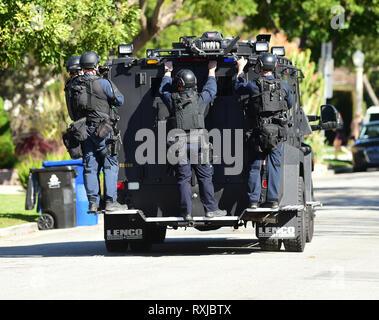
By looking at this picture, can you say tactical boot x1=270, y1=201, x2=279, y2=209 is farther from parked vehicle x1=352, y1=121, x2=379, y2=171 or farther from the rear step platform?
parked vehicle x1=352, y1=121, x2=379, y2=171

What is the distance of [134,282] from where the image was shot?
1009 centimetres

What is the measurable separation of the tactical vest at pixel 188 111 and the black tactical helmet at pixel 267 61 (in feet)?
2.80

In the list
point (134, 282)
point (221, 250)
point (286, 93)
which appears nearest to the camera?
point (134, 282)

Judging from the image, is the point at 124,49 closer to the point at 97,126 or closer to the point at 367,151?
the point at 97,126

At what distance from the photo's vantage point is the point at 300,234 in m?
12.9

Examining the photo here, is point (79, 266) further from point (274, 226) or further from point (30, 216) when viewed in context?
point (30, 216)

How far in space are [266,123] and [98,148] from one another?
6.56 feet

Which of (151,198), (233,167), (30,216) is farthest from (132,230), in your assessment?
(30,216)

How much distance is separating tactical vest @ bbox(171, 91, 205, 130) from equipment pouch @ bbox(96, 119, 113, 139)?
82 centimetres

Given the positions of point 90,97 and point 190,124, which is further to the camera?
point 90,97

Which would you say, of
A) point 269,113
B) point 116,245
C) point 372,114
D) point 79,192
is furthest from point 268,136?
point 372,114

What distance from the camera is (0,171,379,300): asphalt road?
30.7ft
